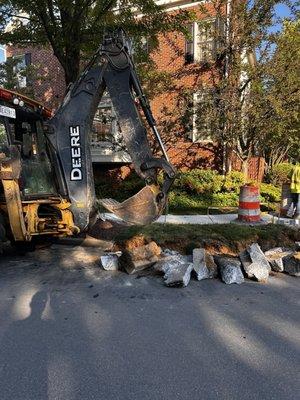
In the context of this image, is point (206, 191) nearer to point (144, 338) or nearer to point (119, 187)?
point (119, 187)

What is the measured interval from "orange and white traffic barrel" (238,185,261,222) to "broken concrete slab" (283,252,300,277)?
13.6 feet

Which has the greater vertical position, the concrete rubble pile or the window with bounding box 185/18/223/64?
the window with bounding box 185/18/223/64

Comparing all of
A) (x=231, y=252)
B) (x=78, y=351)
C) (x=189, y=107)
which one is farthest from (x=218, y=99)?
(x=78, y=351)

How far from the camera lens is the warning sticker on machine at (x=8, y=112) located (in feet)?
20.6

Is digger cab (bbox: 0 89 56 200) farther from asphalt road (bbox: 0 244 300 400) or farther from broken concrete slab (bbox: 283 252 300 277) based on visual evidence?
broken concrete slab (bbox: 283 252 300 277)

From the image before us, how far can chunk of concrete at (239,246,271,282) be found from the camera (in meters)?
5.93

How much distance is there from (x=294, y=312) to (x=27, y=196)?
4242mm

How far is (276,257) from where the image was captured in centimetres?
650

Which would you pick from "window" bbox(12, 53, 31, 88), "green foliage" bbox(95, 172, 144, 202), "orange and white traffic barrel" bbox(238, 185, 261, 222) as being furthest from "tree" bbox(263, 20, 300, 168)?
"window" bbox(12, 53, 31, 88)

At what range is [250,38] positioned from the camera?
1464 centimetres

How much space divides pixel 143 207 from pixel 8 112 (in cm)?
265

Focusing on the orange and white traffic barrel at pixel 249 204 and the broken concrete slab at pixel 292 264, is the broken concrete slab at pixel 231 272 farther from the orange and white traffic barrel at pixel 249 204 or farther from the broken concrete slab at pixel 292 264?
the orange and white traffic barrel at pixel 249 204

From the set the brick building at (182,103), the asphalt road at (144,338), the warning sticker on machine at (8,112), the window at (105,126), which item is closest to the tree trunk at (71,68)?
the brick building at (182,103)

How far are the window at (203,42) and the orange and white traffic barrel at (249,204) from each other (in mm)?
6476
